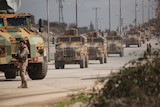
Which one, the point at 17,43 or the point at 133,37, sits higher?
the point at 133,37

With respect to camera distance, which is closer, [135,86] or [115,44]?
[135,86]

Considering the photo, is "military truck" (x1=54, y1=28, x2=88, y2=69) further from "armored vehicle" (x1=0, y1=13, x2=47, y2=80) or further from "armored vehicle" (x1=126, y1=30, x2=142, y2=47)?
"armored vehicle" (x1=126, y1=30, x2=142, y2=47)

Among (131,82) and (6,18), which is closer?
(131,82)

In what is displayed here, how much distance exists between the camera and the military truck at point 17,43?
754 inches

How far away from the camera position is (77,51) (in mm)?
30531

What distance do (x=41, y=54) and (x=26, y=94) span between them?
5.05 m

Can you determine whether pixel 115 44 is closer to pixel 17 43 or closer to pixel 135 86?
pixel 17 43

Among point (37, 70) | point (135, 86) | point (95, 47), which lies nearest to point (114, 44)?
point (95, 47)

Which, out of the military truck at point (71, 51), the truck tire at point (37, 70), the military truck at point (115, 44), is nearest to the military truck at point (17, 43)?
the truck tire at point (37, 70)

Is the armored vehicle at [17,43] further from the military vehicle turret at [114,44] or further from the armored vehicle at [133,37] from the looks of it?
the armored vehicle at [133,37]

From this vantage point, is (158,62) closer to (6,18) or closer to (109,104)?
(109,104)

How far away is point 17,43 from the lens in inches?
757

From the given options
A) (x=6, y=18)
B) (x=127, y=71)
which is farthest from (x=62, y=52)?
(x=127, y=71)

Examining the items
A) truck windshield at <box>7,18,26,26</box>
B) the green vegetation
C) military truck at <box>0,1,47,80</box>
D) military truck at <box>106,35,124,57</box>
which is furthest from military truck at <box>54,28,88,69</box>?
the green vegetation
